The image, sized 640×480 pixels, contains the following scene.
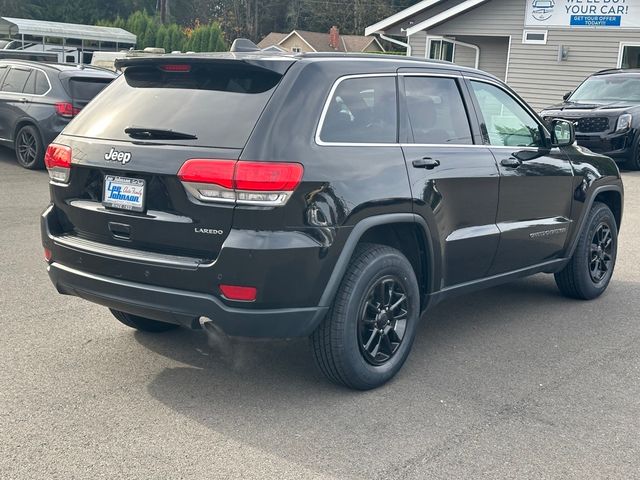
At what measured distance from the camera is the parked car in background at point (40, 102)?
13086 mm

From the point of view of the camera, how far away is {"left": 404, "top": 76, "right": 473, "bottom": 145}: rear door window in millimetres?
4992

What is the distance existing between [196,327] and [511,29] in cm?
2186

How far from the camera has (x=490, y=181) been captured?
537cm

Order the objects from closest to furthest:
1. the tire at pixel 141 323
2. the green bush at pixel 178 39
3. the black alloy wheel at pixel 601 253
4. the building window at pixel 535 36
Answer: the tire at pixel 141 323 < the black alloy wheel at pixel 601 253 < the building window at pixel 535 36 < the green bush at pixel 178 39

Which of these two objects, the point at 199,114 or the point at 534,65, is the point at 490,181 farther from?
the point at 534,65

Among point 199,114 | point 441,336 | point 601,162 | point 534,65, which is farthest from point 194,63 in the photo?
point 534,65

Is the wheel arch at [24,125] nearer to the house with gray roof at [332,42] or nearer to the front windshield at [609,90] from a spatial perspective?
the front windshield at [609,90]

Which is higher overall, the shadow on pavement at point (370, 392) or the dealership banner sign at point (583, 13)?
the dealership banner sign at point (583, 13)

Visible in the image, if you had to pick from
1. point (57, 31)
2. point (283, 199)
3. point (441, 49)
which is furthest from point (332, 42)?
point (283, 199)

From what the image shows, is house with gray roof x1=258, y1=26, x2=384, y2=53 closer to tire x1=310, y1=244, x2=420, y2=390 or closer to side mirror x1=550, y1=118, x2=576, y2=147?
side mirror x1=550, y1=118, x2=576, y2=147

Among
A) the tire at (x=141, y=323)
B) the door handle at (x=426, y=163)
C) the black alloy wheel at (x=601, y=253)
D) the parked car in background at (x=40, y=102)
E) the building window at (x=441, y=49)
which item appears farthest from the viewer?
the building window at (x=441, y=49)

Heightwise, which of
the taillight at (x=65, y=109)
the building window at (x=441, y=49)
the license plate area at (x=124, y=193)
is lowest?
the taillight at (x=65, y=109)

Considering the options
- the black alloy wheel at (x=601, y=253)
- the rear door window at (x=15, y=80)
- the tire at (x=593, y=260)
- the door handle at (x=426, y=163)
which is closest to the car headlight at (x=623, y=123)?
the tire at (x=593, y=260)

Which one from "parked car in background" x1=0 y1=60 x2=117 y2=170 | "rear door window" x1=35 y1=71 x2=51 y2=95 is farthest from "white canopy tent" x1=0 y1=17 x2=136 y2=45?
"rear door window" x1=35 y1=71 x2=51 y2=95
